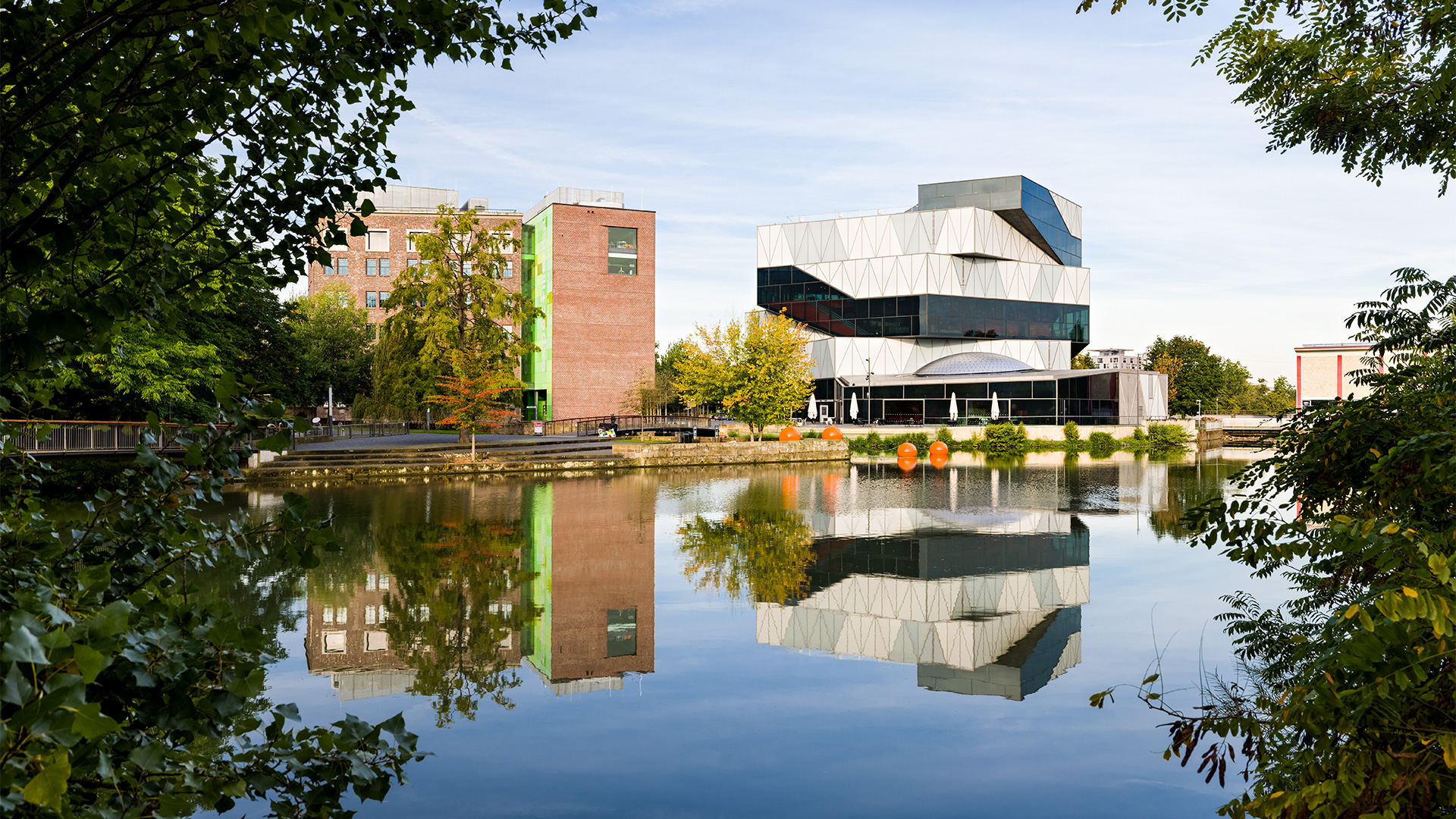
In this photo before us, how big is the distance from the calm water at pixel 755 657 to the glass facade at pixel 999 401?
4819 cm

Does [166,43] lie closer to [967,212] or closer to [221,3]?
[221,3]

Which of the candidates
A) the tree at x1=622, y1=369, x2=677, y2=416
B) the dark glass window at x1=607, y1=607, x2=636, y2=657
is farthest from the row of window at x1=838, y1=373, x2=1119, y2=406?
the dark glass window at x1=607, y1=607, x2=636, y2=657

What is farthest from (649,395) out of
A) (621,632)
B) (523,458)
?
(621,632)

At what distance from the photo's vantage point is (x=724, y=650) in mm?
10531

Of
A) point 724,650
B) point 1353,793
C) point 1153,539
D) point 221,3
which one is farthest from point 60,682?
point 1153,539

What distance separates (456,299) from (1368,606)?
1733 inches

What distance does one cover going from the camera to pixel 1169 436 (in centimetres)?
5659

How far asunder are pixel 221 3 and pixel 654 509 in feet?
69.7

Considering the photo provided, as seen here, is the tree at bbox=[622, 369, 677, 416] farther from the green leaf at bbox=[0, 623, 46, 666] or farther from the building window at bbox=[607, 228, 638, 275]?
the green leaf at bbox=[0, 623, 46, 666]

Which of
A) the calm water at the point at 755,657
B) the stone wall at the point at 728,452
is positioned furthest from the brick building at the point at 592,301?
the calm water at the point at 755,657

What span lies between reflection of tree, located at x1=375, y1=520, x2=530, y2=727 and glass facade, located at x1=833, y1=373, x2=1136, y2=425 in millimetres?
50191

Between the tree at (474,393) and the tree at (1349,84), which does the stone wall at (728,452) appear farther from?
the tree at (1349,84)

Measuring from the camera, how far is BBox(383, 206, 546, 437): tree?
42.5 m

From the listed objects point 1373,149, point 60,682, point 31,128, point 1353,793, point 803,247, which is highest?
point 803,247
